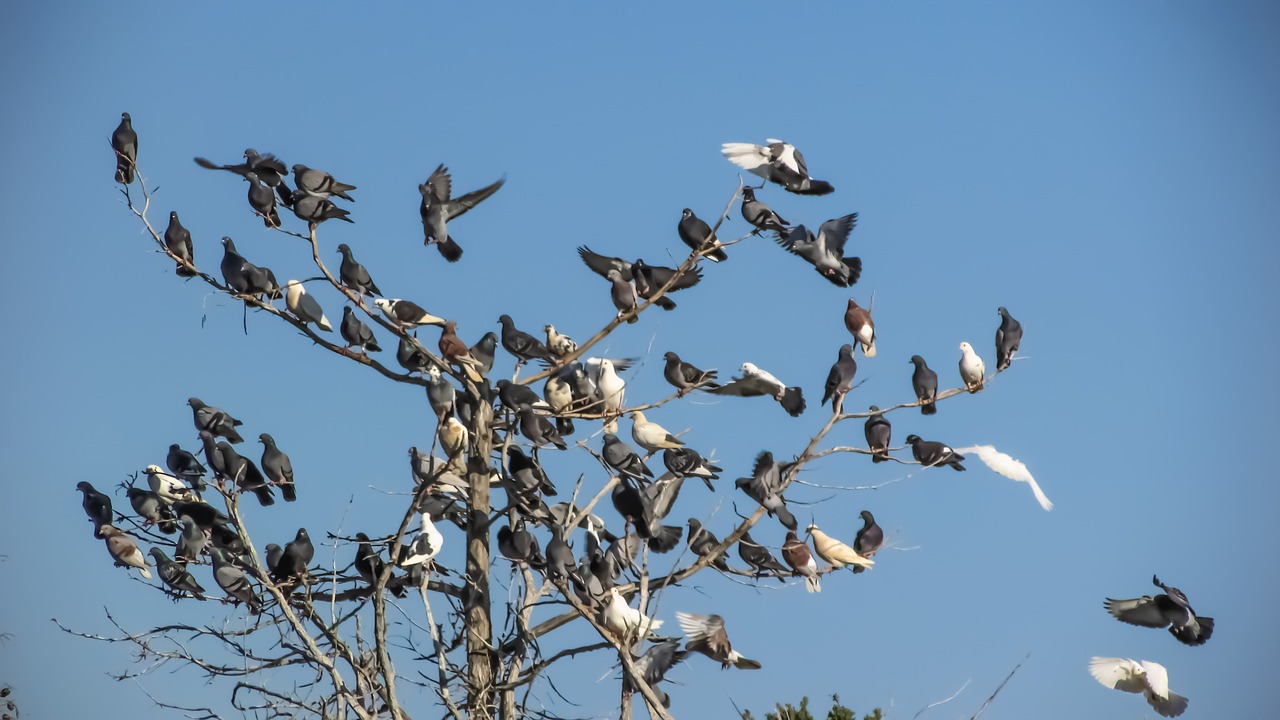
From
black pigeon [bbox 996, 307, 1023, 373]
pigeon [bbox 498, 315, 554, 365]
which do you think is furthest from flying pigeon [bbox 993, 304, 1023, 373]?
pigeon [bbox 498, 315, 554, 365]

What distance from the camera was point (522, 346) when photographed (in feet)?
29.6

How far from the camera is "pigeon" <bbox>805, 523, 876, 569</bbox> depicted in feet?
28.3

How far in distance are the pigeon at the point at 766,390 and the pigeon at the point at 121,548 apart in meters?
3.47

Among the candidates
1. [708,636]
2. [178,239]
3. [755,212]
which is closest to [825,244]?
[755,212]

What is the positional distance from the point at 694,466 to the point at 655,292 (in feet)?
3.38

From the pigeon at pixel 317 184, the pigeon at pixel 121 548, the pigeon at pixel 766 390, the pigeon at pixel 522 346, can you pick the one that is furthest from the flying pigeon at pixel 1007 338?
the pigeon at pixel 121 548

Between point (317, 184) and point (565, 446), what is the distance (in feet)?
6.06

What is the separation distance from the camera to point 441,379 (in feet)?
26.7

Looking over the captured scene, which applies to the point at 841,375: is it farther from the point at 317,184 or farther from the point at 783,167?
the point at 317,184

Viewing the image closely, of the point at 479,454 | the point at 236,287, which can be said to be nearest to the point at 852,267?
the point at 479,454

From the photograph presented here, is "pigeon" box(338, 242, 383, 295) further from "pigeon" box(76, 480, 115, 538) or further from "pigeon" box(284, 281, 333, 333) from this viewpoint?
"pigeon" box(76, 480, 115, 538)

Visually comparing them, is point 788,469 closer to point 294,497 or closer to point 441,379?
point 441,379

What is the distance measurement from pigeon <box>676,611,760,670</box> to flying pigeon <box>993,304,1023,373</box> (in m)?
2.00

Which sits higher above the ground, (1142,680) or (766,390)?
(766,390)
